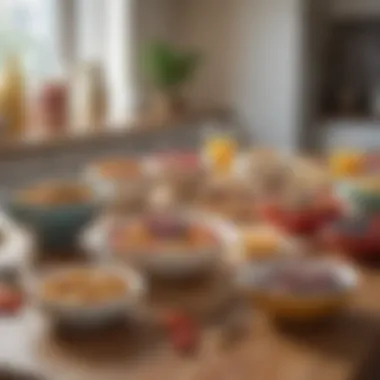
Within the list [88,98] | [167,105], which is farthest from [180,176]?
[167,105]

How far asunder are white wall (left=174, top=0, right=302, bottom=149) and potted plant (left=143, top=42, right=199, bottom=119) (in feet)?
0.97

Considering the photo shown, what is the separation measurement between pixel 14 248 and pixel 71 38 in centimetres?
225

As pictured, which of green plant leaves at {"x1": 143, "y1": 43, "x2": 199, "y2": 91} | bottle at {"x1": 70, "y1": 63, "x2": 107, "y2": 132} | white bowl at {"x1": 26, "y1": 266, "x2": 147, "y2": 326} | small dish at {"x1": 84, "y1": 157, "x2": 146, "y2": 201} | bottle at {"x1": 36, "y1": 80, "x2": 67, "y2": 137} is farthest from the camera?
green plant leaves at {"x1": 143, "y1": 43, "x2": 199, "y2": 91}

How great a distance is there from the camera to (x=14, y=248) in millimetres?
1820

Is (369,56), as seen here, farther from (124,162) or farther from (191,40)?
(124,162)

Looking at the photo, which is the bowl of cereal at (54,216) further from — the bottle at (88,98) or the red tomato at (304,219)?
the bottle at (88,98)

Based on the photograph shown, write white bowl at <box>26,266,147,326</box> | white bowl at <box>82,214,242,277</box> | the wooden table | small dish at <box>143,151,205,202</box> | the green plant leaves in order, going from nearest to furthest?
the wooden table < white bowl at <box>26,266,147,326</box> < white bowl at <box>82,214,242,277</box> < small dish at <box>143,151,205,202</box> < the green plant leaves

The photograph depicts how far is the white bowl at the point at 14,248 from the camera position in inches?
66.6

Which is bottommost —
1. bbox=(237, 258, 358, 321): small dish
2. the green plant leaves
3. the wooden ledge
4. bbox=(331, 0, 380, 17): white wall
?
the wooden ledge

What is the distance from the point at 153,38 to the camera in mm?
4328

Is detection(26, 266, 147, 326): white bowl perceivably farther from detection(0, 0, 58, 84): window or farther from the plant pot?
the plant pot

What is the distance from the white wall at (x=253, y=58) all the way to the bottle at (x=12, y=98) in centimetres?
135

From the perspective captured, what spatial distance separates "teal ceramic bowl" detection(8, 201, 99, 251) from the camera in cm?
180

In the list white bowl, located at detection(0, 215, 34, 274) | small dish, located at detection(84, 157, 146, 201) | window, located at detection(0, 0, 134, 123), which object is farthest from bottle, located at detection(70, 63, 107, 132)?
white bowl, located at detection(0, 215, 34, 274)
